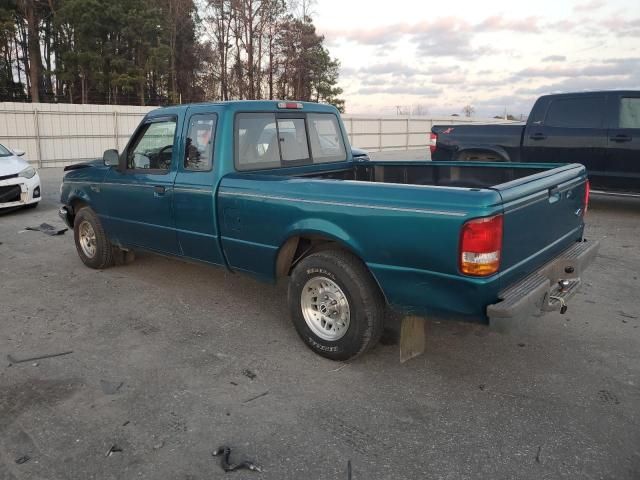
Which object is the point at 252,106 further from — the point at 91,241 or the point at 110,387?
the point at 91,241

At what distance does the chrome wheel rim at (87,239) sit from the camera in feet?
19.7

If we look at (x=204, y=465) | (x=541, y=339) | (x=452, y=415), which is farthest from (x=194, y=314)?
(x=541, y=339)

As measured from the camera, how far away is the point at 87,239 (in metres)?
6.14

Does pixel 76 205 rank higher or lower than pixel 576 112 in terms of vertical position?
lower

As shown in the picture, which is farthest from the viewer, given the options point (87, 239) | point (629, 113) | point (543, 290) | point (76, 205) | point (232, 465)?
point (629, 113)

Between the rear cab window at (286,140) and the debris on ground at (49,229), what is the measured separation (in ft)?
16.8

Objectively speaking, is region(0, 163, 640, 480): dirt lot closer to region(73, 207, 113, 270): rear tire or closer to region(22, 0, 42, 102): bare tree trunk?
region(73, 207, 113, 270): rear tire

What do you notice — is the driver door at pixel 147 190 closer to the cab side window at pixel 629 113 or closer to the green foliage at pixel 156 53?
the cab side window at pixel 629 113

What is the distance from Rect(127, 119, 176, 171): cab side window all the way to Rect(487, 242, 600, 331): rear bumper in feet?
10.2

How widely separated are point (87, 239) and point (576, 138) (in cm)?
758

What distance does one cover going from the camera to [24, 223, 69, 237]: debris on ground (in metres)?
8.30

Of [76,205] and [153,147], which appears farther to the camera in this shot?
[76,205]

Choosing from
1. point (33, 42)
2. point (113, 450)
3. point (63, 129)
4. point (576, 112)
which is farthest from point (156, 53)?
point (113, 450)

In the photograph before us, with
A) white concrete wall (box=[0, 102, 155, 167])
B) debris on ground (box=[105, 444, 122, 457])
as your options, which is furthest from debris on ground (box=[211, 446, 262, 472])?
white concrete wall (box=[0, 102, 155, 167])
